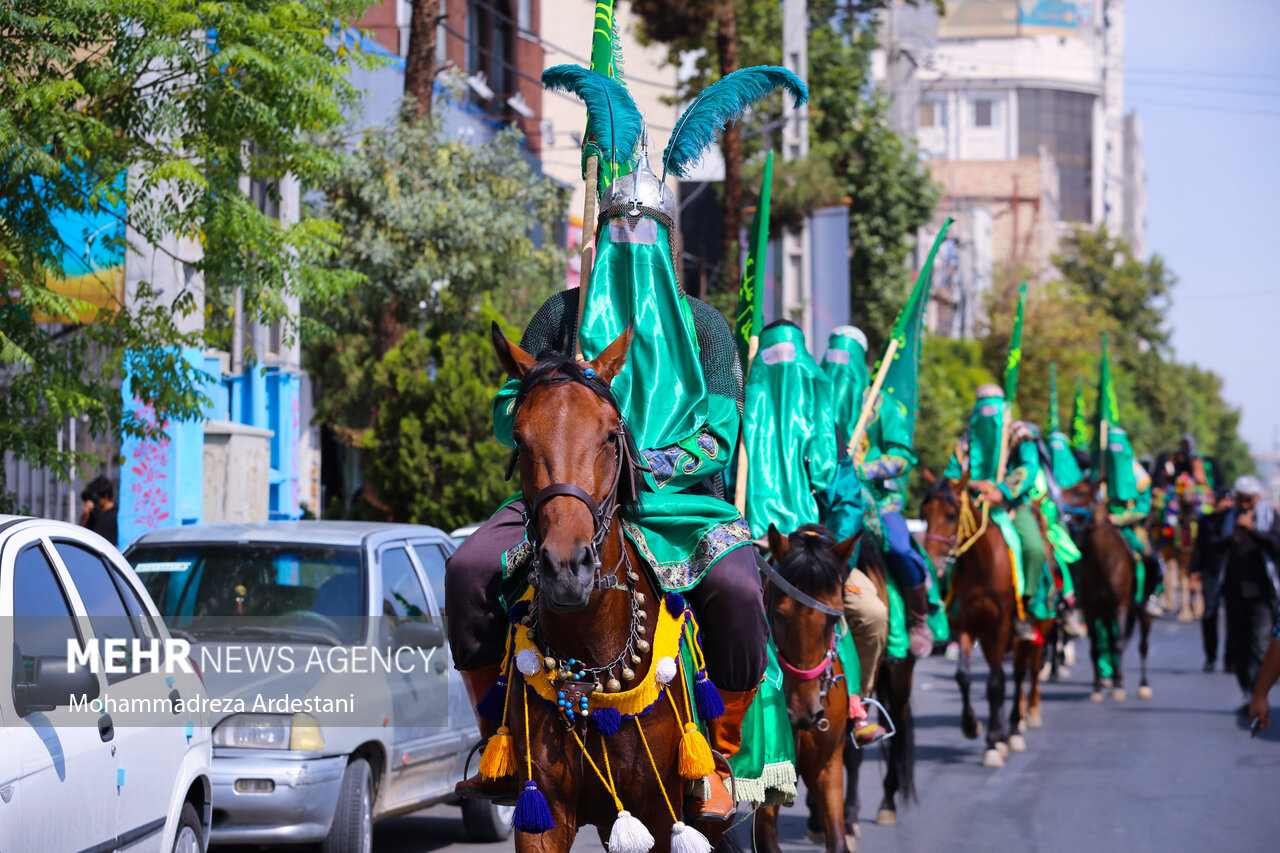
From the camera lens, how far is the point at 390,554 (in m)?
9.16

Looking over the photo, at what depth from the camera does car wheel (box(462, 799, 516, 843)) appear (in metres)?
9.48

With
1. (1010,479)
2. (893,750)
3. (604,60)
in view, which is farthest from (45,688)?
(1010,479)

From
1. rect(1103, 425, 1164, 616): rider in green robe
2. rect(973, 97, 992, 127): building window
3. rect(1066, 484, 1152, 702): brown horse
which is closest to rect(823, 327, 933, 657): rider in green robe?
rect(1066, 484, 1152, 702): brown horse

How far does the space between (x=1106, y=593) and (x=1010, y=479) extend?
4073 mm

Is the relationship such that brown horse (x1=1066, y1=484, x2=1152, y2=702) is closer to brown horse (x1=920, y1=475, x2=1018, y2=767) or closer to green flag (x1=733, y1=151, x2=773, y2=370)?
brown horse (x1=920, y1=475, x2=1018, y2=767)

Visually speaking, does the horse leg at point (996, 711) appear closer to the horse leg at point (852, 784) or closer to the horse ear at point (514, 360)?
the horse leg at point (852, 784)

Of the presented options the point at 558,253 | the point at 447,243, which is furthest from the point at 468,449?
the point at 558,253

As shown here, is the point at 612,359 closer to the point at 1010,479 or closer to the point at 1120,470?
the point at 1010,479

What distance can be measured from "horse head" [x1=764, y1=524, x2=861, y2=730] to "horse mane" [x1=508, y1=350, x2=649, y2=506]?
299 centimetres

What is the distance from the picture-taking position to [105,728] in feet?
18.8

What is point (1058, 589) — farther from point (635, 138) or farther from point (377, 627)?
point (635, 138)

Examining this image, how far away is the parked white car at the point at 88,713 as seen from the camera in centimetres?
510

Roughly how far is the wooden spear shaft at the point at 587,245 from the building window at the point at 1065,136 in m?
99.4

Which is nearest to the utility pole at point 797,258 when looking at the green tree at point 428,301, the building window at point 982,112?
the green tree at point 428,301
